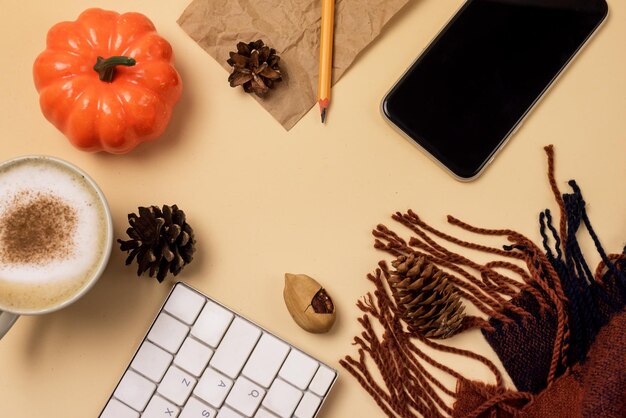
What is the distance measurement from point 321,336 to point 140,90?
0.35 m

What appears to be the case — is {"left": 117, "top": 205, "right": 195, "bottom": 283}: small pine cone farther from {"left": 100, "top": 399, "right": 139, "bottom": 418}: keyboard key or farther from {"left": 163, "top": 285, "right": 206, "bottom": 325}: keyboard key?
{"left": 100, "top": 399, "right": 139, "bottom": 418}: keyboard key

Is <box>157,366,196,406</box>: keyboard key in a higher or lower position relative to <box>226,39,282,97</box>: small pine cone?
lower

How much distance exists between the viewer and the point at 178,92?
2.51 feet

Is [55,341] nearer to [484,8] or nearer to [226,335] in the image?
[226,335]

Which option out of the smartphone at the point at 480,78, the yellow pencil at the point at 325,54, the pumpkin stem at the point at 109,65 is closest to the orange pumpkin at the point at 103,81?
the pumpkin stem at the point at 109,65

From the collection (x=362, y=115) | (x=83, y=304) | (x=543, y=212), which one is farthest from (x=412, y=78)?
(x=83, y=304)

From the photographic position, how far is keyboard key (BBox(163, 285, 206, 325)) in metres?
0.76

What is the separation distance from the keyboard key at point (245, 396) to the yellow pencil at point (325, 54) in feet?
1.07

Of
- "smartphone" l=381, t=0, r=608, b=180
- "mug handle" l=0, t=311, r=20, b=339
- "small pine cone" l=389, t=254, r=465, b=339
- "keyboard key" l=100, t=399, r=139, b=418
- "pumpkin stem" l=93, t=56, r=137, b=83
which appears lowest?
"keyboard key" l=100, t=399, r=139, b=418

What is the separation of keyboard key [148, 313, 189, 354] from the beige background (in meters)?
0.03

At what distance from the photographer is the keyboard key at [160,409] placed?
75cm

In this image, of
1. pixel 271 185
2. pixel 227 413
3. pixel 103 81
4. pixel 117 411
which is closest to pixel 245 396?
pixel 227 413

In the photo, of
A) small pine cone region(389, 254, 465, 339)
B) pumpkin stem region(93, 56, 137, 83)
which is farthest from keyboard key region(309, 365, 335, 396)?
pumpkin stem region(93, 56, 137, 83)

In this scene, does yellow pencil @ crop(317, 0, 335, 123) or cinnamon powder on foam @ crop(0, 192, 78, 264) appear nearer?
cinnamon powder on foam @ crop(0, 192, 78, 264)
